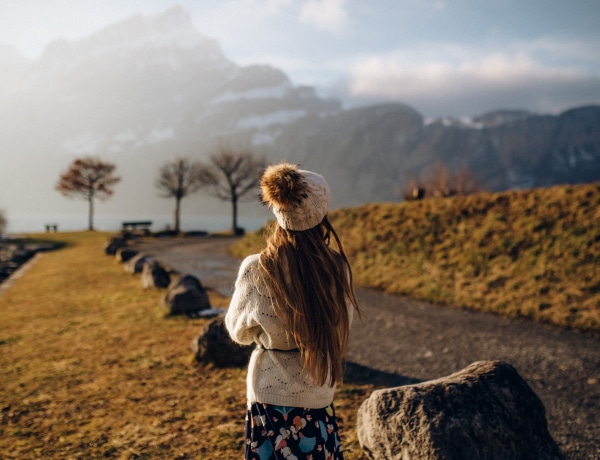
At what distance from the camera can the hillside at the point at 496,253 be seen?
10.3 m

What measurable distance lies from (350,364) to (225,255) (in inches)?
743

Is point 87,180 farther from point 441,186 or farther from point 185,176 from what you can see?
point 441,186

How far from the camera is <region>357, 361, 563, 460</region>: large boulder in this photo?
3.55 metres

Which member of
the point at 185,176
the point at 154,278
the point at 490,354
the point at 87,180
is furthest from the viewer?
the point at 185,176

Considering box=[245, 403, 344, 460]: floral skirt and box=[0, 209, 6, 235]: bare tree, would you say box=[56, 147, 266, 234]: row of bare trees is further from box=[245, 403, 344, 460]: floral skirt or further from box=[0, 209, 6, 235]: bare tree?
box=[245, 403, 344, 460]: floral skirt

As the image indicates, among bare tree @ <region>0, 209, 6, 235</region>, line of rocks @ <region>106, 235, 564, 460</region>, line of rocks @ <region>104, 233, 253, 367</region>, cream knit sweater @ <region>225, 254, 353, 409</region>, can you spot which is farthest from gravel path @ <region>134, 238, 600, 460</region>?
bare tree @ <region>0, 209, 6, 235</region>

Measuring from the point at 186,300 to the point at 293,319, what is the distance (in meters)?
9.09

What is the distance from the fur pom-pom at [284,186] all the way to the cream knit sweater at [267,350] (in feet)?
1.24

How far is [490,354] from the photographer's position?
7.68 metres

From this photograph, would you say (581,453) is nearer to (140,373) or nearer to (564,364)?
(564,364)

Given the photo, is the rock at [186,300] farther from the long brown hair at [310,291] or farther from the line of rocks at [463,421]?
the long brown hair at [310,291]

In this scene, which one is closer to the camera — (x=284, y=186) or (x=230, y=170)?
(x=284, y=186)

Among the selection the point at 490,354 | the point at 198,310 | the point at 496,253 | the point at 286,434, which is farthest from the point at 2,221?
the point at 286,434

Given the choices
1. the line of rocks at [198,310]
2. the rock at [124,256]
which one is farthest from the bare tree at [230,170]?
the line of rocks at [198,310]
